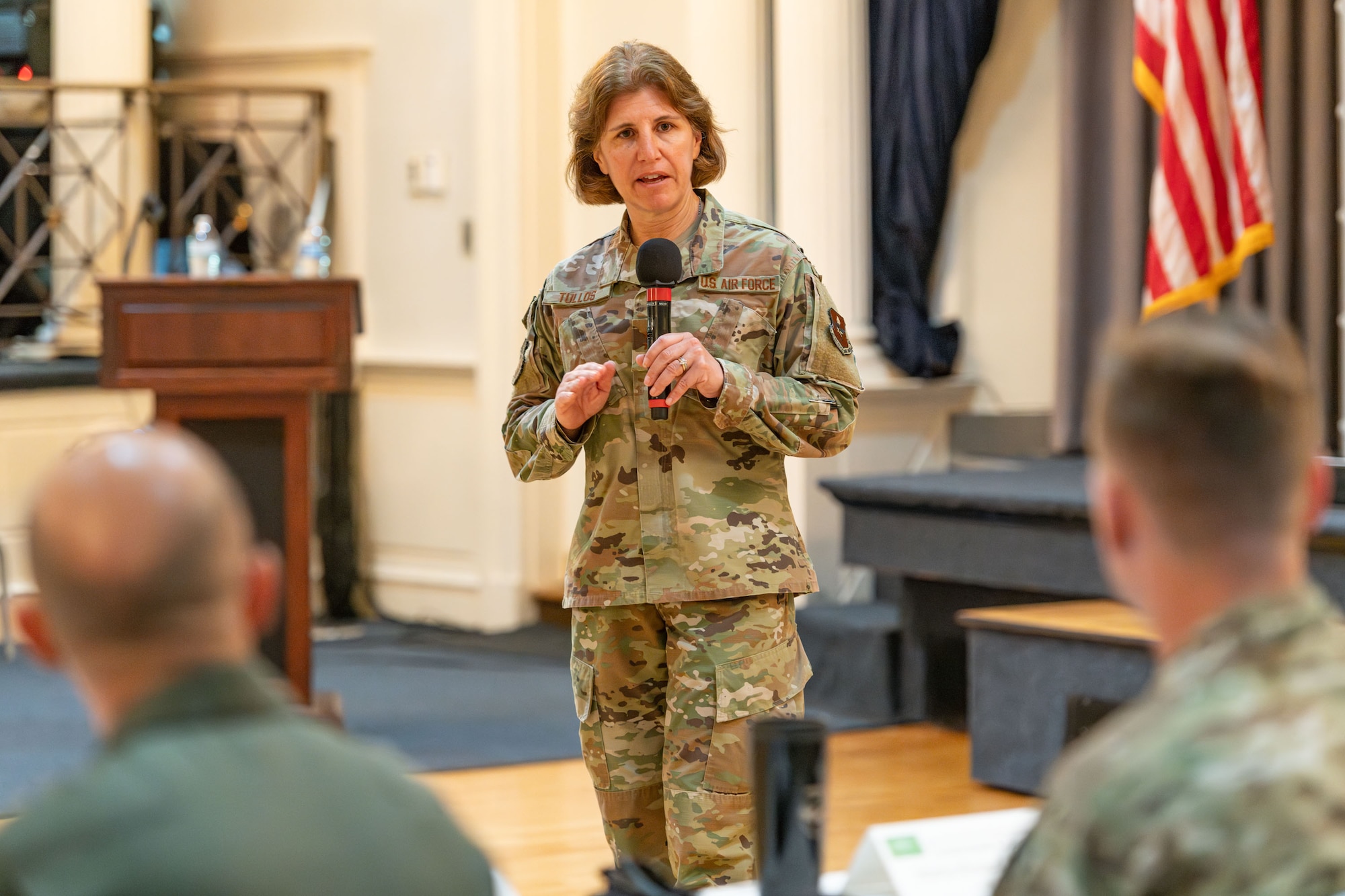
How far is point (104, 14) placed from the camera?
6324 mm

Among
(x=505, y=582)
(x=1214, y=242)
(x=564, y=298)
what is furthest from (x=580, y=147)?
(x=505, y=582)

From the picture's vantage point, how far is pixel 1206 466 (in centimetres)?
98

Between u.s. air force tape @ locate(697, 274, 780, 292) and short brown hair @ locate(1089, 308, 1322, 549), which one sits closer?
short brown hair @ locate(1089, 308, 1322, 549)

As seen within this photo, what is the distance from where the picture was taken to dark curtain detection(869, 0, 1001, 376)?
556 cm

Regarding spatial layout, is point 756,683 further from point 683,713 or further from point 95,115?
point 95,115

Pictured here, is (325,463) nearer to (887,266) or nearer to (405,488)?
(405,488)

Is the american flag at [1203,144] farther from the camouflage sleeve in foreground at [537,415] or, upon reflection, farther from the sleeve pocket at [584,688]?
the sleeve pocket at [584,688]

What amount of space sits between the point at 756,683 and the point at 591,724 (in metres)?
0.23

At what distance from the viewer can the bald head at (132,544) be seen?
91 centimetres

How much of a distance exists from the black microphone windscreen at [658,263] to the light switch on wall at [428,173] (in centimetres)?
416

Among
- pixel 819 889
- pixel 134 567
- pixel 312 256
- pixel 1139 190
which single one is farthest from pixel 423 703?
pixel 134 567

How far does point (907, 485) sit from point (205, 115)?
3.44m

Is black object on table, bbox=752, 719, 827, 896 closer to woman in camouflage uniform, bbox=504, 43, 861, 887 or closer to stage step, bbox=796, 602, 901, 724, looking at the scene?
woman in camouflage uniform, bbox=504, 43, 861, 887

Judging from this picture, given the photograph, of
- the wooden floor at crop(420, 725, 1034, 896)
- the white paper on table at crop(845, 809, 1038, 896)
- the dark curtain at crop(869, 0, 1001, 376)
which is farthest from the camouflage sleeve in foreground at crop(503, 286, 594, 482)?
the dark curtain at crop(869, 0, 1001, 376)
